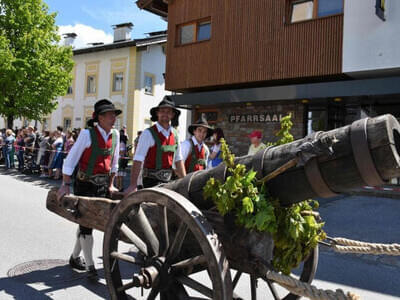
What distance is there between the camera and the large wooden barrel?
217cm

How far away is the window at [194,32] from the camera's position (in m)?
14.7

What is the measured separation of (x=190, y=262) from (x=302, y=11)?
37.7ft

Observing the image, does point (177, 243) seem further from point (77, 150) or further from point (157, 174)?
point (77, 150)

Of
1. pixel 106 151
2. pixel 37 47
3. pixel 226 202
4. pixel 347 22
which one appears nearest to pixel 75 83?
pixel 37 47

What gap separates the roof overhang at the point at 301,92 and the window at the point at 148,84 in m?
12.4

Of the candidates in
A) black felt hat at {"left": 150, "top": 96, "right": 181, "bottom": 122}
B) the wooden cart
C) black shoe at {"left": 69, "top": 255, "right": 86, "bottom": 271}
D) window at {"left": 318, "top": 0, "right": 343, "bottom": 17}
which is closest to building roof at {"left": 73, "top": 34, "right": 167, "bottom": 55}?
window at {"left": 318, "top": 0, "right": 343, "bottom": 17}

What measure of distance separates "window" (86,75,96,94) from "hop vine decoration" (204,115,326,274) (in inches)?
1055

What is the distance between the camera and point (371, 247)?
2.82 m

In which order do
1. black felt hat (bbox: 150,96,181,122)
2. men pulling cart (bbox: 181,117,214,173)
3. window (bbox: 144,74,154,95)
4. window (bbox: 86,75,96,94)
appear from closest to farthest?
1. black felt hat (bbox: 150,96,181,122)
2. men pulling cart (bbox: 181,117,214,173)
3. window (bbox: 144,74,154,95)
4. window (bbox: 86,75,96,94)

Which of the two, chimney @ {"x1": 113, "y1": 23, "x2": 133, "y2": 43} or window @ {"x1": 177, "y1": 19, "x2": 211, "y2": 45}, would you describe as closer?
window @ {"x1": 177, "y1": 19, "x2": 211, "y2": 45}

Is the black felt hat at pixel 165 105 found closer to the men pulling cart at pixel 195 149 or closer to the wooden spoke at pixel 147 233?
the men pulling cart at pixel 195 149

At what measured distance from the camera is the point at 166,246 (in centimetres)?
296

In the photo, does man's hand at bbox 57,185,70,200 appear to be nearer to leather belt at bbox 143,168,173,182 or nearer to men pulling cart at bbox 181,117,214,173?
leather belt at bbox 143,168,173,182

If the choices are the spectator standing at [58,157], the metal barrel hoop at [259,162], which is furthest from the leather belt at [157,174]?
the spectator standing at [58,157]
